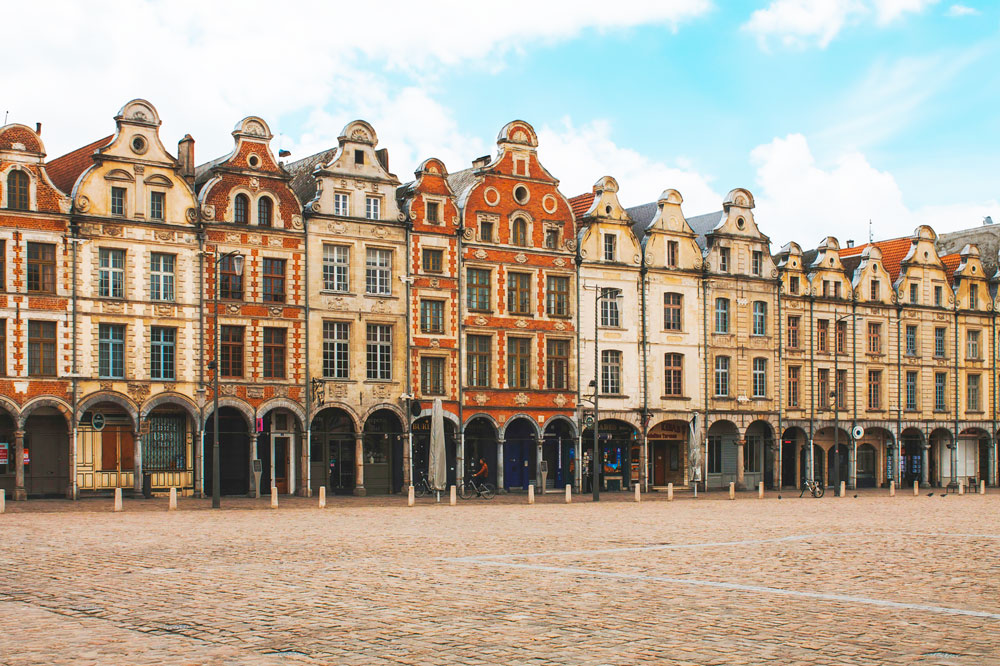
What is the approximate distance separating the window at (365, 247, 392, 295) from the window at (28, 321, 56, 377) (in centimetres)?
1182

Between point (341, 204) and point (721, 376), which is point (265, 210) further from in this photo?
point (721, 376)

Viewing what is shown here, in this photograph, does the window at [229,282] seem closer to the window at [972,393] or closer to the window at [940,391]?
the window at [940,391]

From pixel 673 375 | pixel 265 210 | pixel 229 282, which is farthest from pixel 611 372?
pixel 229 282

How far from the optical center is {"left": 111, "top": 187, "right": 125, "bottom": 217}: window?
43.8m

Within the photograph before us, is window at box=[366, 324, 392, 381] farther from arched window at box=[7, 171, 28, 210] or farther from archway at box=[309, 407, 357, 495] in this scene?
arched window at box=[7, 171, 28, 210]

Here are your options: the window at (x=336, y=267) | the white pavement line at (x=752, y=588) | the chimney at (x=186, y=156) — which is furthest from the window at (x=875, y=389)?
the white pavement line at (x=752, y=588)

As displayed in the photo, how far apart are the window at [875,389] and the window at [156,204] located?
118 ft

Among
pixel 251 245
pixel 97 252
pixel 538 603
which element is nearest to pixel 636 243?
pixel 251 245

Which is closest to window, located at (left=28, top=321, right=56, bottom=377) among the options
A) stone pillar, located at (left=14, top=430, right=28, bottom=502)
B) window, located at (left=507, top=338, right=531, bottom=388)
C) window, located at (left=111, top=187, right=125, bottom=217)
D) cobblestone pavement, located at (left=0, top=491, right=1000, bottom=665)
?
stone pillar, located at (left=14, top=430, right=28, bottom=502)

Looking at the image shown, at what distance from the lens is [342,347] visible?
4850cm

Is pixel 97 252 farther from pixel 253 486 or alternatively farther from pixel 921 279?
pixel 921 279

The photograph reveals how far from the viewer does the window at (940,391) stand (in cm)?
6688

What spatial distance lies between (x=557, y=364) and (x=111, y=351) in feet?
60.7

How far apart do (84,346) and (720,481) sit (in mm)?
29094
